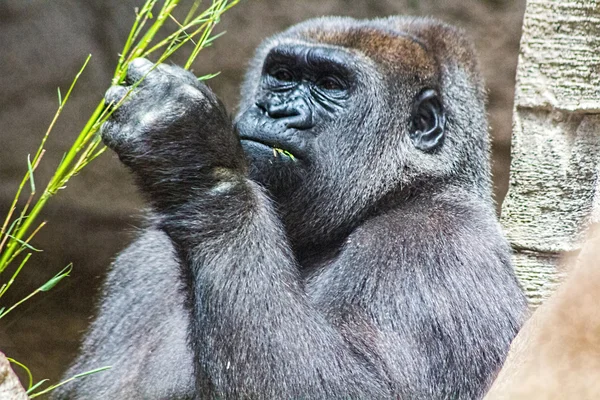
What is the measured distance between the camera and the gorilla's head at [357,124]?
319cm

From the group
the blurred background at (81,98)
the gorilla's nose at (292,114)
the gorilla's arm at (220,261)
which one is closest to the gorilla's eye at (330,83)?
the gorilla's nose at (292,114)

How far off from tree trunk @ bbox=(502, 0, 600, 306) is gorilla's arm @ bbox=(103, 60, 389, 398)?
132cm

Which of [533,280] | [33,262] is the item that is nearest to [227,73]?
[33,262]

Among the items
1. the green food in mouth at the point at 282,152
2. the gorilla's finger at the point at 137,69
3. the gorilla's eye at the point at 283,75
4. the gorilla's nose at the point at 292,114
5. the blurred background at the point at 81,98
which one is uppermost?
the gorilla's finger at the point at 137,69

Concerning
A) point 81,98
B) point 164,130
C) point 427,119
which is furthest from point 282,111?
point 81,98

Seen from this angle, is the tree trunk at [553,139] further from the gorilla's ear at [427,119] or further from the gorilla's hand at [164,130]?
the gorilla's hand at [164,130]

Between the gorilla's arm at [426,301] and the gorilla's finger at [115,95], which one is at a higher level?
the gorilla's finger at [115,95]

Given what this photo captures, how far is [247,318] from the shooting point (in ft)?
8.59

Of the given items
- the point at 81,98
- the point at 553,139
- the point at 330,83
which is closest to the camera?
the point at 330,83

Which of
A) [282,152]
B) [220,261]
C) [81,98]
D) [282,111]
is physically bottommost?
[81,98]

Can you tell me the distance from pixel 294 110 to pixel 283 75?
279 millimetres

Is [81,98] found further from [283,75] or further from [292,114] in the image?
[292,114]

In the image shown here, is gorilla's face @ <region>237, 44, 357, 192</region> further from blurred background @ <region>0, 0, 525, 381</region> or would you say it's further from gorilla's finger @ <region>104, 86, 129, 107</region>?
blurred background @ <region>0, 0, 525, 381</region>

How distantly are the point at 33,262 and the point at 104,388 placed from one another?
1997 mm
